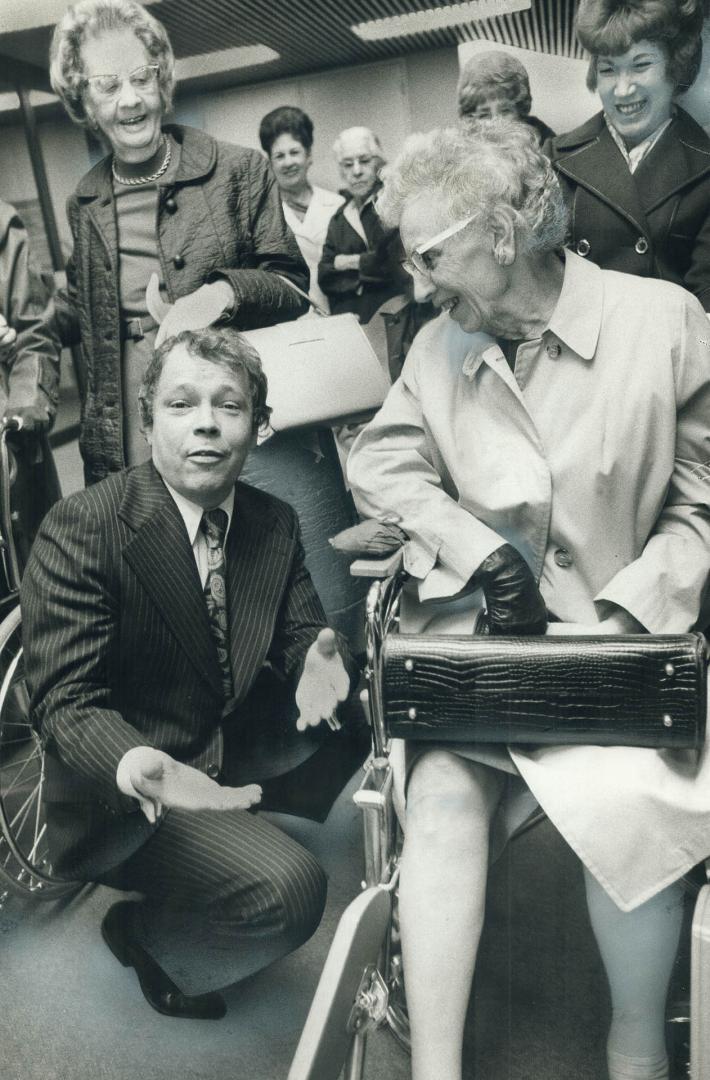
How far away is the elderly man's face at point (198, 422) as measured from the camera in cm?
187

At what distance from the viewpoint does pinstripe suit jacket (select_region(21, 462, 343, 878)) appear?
1.92 meters

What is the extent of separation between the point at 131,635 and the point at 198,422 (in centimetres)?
43

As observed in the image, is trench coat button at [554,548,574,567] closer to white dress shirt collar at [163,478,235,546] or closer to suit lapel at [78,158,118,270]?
white dress shirt collar at [163,478,235,546]

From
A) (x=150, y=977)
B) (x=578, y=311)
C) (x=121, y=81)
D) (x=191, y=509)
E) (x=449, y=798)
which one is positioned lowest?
(x=150, y=977)

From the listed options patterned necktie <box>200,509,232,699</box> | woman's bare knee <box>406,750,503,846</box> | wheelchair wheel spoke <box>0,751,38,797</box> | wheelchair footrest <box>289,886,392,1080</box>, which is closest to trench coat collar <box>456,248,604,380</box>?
patterned necktie <box>200,509,232,699</box>

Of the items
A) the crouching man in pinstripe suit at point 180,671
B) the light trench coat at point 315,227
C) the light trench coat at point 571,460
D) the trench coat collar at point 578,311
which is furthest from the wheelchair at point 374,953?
the light trench coat at point 315,227

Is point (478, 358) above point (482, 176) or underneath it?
underneath

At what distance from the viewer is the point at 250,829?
6.54 feet

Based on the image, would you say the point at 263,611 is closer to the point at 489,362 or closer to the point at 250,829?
the point at 250,829

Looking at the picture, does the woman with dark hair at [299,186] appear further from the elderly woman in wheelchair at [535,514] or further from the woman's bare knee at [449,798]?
the woman's bare knee at [449,798]

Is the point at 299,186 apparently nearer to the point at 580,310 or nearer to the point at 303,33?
the point at 303,33

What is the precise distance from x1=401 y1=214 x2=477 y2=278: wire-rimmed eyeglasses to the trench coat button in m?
0.55

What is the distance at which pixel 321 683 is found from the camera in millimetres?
2051

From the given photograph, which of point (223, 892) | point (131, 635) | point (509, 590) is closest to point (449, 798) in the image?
point (509, 590)
